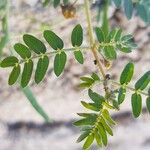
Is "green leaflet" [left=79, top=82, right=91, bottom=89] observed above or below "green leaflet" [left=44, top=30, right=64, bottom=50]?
below

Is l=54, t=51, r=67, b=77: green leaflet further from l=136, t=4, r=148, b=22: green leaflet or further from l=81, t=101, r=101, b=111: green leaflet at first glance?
l=136, t=4, r=148, b=22: green leaflet

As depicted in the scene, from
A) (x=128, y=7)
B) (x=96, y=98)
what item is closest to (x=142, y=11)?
(x=128, y=7)

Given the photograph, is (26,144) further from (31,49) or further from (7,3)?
(31,49)

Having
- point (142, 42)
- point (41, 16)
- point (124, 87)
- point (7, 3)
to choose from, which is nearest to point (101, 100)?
point (124, 87)

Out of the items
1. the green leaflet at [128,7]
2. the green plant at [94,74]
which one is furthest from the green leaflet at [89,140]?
the green leaflet at [128,7]

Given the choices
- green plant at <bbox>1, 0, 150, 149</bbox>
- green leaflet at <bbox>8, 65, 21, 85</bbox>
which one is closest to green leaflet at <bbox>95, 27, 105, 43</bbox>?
green plant at <bbox>1, 0, 150, 149</bbox>

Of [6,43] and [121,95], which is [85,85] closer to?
[121,95]

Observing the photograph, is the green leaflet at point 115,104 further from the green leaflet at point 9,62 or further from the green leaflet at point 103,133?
the green leaflet at point 9,62
